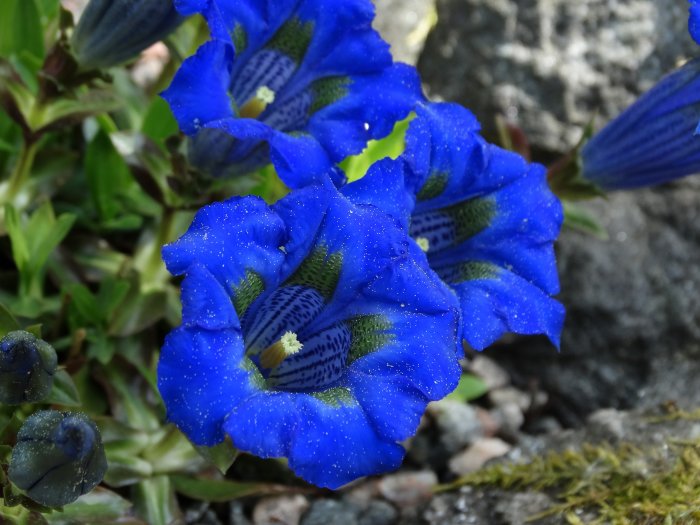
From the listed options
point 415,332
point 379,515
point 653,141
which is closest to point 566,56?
point 653,141

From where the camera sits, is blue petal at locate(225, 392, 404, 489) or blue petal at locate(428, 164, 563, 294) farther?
blue petal at locate(428, 164, 563, 294)

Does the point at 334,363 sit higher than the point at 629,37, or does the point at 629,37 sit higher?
the point at 629,37

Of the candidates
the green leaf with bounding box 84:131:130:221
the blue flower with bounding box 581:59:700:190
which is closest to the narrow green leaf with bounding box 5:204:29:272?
the green leaf with bounding box 84:131:130:221

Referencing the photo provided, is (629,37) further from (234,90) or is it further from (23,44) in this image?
(23,44)

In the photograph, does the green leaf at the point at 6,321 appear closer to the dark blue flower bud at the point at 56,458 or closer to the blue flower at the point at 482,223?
Answer: the dark blue flower bud at the point at 56,458

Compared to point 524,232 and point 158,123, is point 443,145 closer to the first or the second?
point 524,232

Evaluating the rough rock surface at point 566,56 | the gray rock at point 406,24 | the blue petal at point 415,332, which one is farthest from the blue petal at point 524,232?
the gray rock at point 406,24

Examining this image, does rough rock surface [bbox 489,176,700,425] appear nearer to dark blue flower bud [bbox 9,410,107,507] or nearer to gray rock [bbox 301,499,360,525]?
gray rock [bbox 301,499,360,525]

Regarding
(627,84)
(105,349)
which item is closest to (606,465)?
(105,349)
